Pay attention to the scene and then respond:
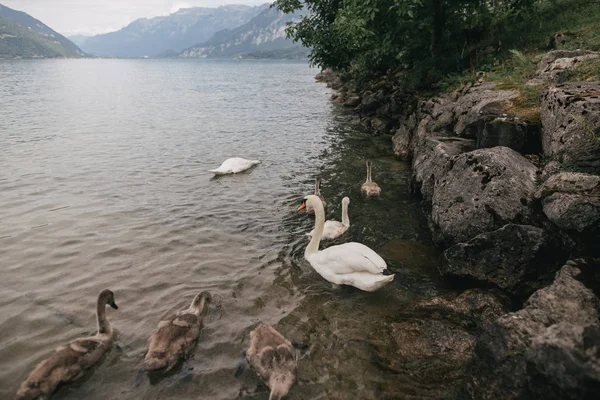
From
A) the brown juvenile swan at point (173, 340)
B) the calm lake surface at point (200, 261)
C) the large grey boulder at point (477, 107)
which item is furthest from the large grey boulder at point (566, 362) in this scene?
the large grey boulder at point (477, 107)

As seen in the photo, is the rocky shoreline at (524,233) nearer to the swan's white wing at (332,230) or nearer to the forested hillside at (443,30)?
the swan's white wing at (332,230)

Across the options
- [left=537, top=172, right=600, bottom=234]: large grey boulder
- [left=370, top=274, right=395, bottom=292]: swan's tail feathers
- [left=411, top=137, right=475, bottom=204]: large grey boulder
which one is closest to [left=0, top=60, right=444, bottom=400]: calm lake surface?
[left=370, top=274, right=395, bottom=292]: swan's tail feathers

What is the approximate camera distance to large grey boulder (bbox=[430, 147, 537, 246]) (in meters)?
8.21

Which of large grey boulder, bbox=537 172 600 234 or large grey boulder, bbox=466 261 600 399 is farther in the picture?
large grey boulder, bbox=537 172 600 234

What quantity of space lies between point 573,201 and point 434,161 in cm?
555

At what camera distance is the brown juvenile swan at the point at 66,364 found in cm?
552

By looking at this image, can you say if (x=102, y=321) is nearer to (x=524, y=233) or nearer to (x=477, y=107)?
(x=524, y=233)

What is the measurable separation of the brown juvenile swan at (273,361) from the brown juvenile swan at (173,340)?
1.13 metres

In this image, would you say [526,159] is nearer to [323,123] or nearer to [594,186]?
[594,186]

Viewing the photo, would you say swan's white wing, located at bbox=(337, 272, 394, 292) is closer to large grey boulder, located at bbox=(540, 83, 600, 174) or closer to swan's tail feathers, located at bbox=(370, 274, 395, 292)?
swan's tail feathers, located at bbox=(370, 274, 395, 292)

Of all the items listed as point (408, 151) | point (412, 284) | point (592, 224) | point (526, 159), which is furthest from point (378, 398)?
point (408, 151)

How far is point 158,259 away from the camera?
972cm

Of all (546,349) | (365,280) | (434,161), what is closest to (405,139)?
(434,161)

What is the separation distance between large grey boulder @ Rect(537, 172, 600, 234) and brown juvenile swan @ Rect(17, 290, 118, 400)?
8.54m
